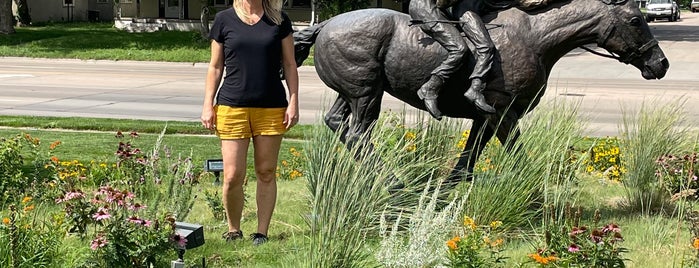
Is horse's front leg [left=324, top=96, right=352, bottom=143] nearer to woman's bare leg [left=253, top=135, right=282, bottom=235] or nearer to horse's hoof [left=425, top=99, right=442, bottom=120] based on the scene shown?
horse's hoof [left=425, top=99, right=442, bottom=120]

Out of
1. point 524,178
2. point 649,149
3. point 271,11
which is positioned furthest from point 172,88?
point 524,178

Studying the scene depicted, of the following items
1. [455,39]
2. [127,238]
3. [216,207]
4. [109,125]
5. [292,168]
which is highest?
[455,39]

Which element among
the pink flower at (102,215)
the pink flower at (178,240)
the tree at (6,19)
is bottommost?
the tree at (6,19)

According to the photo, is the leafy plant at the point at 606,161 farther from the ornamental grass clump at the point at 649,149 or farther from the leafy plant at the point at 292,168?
the leafy plant at the point at 292,168

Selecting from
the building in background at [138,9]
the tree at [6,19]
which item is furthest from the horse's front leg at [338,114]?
the building in background at [138,9]

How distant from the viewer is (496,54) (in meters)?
7.00

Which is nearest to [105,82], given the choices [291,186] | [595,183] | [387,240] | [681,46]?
[291,186]

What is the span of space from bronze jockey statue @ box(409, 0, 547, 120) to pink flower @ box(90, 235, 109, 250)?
9.00 ft

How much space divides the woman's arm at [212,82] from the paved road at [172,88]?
197 inches

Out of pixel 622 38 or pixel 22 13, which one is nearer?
pixel 622 38

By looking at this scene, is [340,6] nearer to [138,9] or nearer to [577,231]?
[138,9]

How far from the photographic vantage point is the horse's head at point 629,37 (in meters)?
7.06

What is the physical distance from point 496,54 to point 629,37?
1.01 m

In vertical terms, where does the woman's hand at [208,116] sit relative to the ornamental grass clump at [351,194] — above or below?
above
